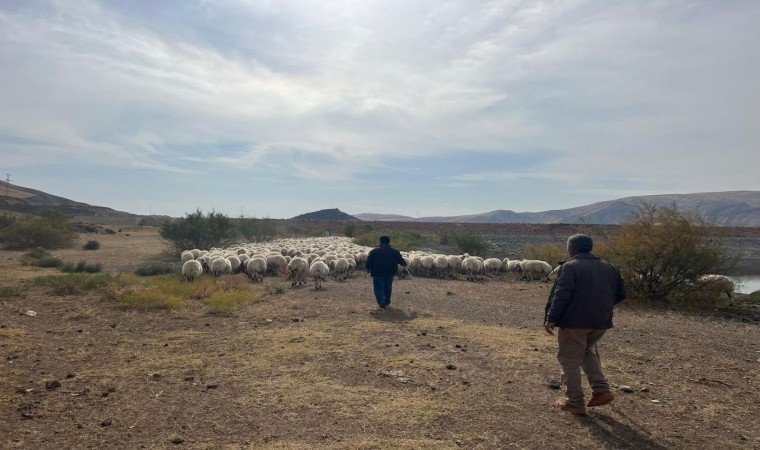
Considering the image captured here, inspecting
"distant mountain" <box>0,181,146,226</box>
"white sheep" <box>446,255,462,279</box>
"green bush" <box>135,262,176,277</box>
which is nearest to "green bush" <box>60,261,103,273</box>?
"green bush" <box>135,262,176,277</box>

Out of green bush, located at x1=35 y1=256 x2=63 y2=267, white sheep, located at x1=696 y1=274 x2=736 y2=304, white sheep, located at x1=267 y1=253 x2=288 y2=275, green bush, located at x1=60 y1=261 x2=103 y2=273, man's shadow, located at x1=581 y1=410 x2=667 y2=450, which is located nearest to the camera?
man's shadow, located at x1=581 y1=410 x2=667 y2=450

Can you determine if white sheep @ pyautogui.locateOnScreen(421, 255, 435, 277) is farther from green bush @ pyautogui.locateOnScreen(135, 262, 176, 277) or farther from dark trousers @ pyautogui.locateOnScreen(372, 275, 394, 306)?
green bush @ pyautogui.locateOnScreen(135, 262, 176, 277)

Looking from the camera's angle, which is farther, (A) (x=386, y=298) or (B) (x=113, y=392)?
(A) (x=386, y=298)

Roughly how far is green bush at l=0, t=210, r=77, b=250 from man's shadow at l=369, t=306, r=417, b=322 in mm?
29471

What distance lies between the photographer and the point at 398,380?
243 inches

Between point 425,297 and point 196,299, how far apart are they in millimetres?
5962

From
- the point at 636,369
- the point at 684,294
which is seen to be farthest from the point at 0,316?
the point at 684,294

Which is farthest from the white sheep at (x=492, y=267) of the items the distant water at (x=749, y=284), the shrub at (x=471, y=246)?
the shrub at (x=471, y=246)

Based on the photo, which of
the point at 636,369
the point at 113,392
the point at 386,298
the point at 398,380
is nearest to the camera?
the point at 113,392

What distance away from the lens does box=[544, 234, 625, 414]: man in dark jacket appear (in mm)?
5082

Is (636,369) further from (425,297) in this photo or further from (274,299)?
(274,299)

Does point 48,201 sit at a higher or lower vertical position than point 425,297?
higher

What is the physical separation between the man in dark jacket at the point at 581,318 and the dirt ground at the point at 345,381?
0.25 m

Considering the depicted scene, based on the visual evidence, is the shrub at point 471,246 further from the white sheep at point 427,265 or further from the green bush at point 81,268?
the green bush at point 81,268
